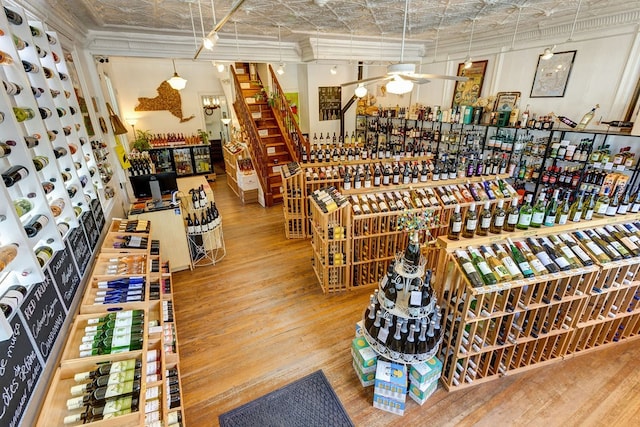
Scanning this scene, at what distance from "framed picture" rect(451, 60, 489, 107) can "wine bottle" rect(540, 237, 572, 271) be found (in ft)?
17.5

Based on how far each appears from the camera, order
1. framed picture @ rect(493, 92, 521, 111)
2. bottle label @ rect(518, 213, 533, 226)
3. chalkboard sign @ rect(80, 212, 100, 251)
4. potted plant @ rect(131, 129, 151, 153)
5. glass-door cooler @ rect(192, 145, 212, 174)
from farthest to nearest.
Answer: glass-door cooler @ rect(192, 145, 212, 174)
potted plant @ rect(131, 129, 151, 153)
framed picture @ rect(493, 92, 521, 111)
chalkboard sign @ rect(80, 212, 100, 251)
bottle label @ rect(518, 213, 533, 226)

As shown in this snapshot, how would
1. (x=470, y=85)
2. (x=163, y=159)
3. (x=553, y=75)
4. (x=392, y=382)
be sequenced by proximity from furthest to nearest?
1. (x=163, y=159)
2. (x=470, y=85)
3. (x=553, y=75)
4. (x=392, y=382)

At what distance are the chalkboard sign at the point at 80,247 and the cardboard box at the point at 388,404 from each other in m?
2.85

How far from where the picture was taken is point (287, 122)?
793 centimetres

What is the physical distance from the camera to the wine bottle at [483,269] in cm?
236

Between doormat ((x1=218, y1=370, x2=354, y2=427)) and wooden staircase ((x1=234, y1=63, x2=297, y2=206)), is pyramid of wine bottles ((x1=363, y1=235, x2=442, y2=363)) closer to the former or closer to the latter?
doormat ((x1=218, y1=370, x2=354, y2=427))

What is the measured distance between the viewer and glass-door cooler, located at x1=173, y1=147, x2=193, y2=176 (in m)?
9.62

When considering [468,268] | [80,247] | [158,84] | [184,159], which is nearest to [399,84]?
[468,268]

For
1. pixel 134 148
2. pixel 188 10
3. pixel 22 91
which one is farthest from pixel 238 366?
pixel 134 148

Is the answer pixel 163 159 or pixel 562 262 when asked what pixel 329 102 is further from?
pixel 562 262

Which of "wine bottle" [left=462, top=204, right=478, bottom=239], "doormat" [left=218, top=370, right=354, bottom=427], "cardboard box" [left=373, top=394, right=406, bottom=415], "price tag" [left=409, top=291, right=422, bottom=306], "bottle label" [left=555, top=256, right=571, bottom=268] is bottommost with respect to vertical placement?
"doormat" [left=218, top=370, right=354, bottom=427]

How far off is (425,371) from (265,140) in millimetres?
6768

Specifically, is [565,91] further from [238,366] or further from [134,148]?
[134,148]

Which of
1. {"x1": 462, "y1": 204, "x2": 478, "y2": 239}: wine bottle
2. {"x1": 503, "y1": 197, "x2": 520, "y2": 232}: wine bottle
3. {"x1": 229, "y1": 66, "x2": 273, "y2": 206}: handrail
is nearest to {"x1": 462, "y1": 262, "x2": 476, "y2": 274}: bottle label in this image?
{"x1": 462, "y1": 204, "x2": 478, "y2": 239}: wine bottle
